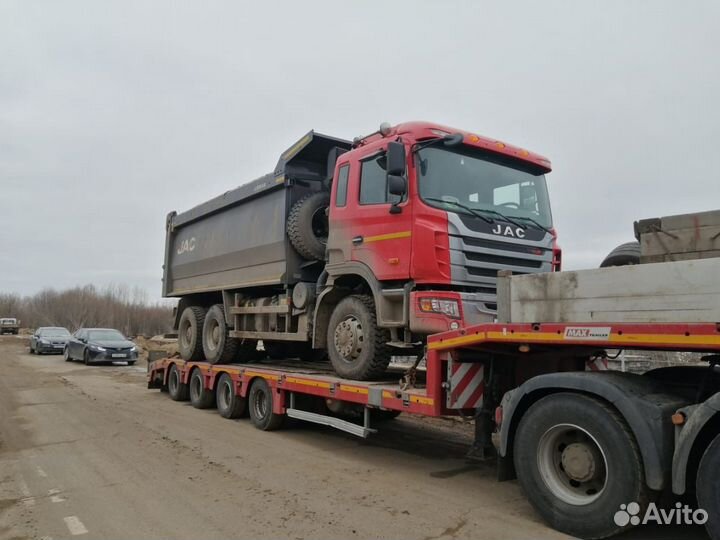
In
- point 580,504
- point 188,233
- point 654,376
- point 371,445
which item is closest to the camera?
point 580,504

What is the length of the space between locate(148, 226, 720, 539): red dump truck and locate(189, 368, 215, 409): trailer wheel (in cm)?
579

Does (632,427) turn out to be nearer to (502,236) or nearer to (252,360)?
(502,236)

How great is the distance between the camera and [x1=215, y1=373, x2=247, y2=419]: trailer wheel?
29.7 feet

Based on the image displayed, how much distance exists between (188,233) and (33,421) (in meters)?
4.67

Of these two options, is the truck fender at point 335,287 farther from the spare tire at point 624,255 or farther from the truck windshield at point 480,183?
the spare tire at point 624,255

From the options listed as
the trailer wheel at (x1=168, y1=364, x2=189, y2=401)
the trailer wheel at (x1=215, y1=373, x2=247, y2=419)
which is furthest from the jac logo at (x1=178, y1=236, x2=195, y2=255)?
the trailer wheel at (x1=215, y1=373, x2=247, y2=419)

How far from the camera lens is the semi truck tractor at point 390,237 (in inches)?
225

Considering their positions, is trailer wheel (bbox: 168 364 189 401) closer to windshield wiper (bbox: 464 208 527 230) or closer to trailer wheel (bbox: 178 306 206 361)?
trailer wheel (bbox: 178 306 206 361)

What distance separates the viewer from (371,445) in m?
7.27

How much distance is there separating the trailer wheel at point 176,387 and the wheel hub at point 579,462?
28.8 ft

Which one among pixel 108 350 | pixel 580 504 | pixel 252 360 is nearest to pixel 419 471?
pixel 580 504

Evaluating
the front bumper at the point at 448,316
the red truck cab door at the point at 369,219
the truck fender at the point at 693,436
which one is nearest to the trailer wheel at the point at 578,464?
the truck fender at the point at 693,436

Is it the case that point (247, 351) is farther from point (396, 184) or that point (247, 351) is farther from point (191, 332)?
point (396, 184)

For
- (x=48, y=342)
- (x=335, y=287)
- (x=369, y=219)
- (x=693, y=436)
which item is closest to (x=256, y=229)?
(x=335, y=287)
